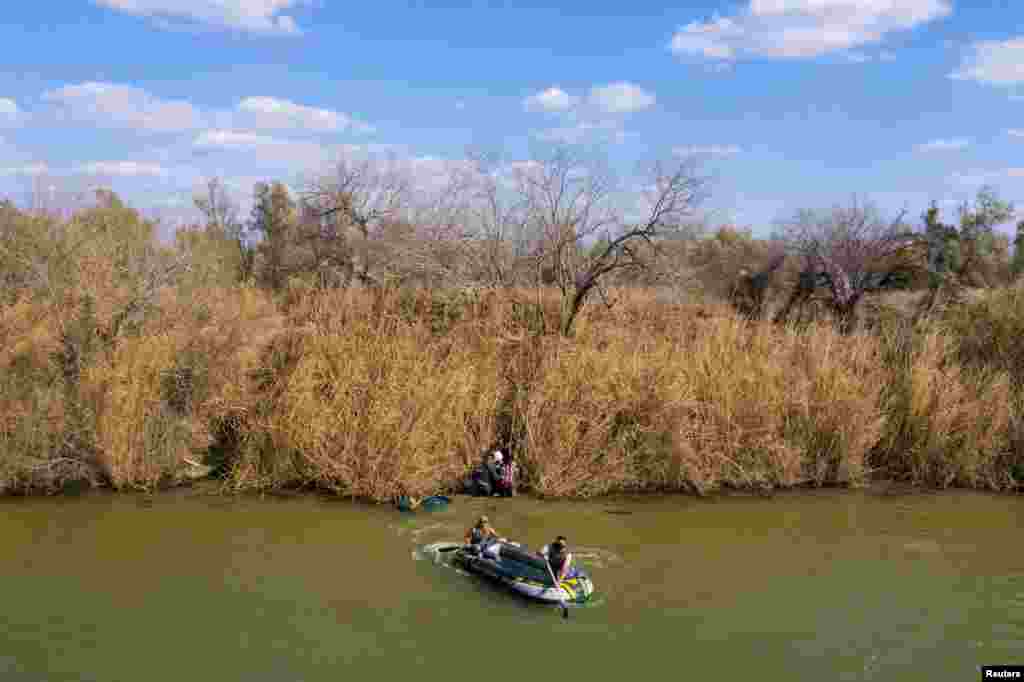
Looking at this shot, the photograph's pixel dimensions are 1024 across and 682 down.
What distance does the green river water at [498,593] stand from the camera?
10.6m

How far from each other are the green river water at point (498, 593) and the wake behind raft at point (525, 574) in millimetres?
211

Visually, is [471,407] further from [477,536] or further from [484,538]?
[484,538]

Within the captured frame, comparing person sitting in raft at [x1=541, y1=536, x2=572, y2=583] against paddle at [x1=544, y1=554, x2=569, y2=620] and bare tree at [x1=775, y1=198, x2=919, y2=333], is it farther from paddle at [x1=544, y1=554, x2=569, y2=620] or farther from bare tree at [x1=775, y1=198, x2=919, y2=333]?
bare tree at [x1=775, y1=198, x2=919, y2=333]

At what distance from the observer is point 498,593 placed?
1266 centimetres

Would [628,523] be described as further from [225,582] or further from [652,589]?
[225,582]

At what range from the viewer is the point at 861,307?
28719mm

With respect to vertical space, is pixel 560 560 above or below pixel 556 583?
above

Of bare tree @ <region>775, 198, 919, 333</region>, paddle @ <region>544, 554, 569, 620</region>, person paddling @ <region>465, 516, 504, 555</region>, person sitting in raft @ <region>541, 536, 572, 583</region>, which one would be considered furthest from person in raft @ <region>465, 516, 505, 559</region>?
bare tree @ <region>775, 198, 919, 333</region>

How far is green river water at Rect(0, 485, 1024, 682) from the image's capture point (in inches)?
419

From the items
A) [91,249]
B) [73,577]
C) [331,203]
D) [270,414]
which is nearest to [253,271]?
[331,203]

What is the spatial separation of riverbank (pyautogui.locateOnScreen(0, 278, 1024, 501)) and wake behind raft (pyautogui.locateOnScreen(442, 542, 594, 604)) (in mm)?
4111

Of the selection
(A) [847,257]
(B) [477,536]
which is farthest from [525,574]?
(A) [847,257]

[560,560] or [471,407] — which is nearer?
[560,560]

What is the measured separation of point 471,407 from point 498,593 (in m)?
6.01
